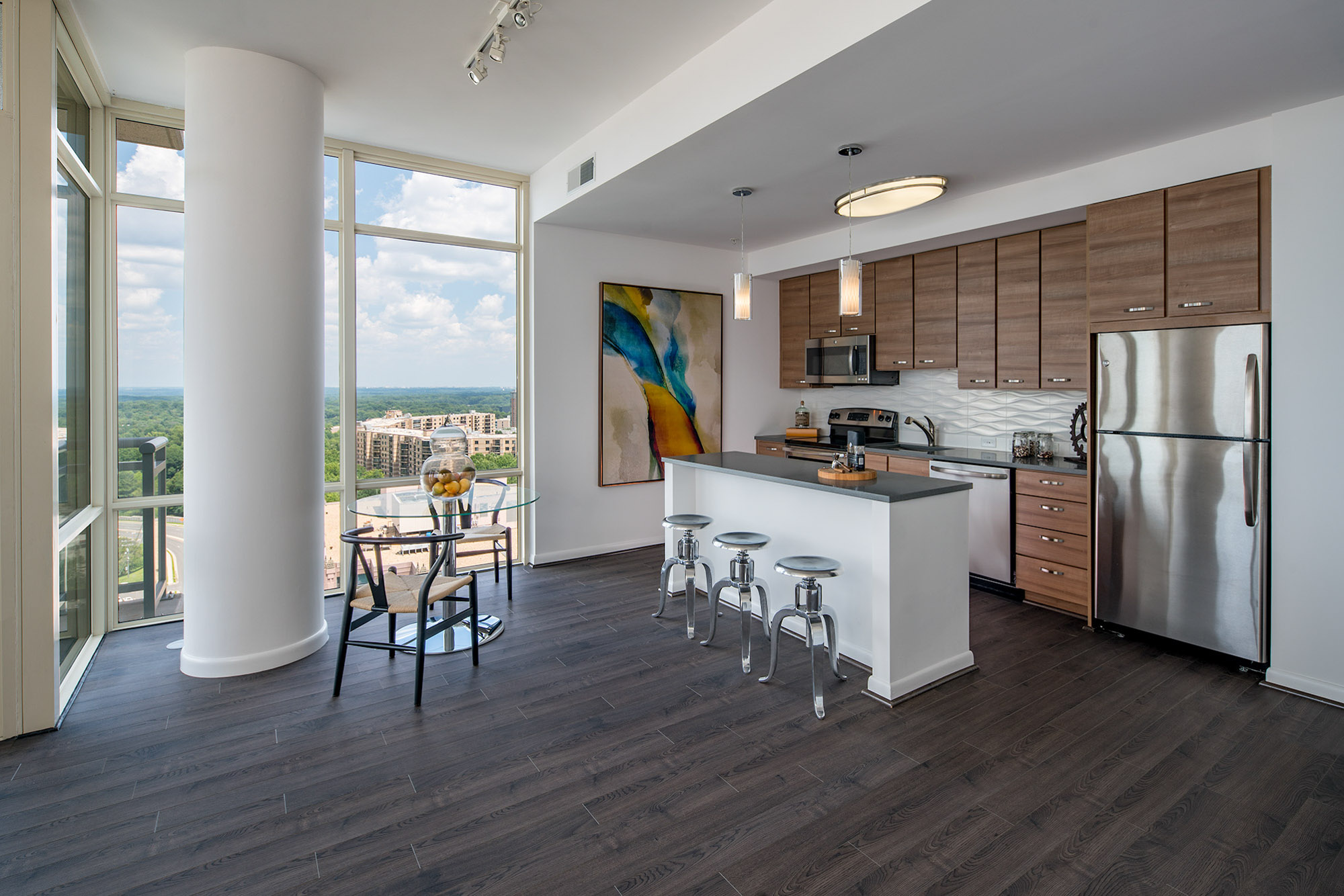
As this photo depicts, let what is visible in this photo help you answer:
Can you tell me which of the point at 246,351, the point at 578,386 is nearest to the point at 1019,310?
the point at 578,386

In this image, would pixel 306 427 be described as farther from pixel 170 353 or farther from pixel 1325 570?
pixel 1325 570

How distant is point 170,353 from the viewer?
12.9 feet

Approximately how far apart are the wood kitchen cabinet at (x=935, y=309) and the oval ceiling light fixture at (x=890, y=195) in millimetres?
924

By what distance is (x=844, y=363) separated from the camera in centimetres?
589

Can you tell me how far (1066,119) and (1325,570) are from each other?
2405 millimetres

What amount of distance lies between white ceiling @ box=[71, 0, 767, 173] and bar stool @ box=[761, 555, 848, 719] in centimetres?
247

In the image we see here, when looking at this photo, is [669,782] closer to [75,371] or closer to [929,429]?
[75,371]

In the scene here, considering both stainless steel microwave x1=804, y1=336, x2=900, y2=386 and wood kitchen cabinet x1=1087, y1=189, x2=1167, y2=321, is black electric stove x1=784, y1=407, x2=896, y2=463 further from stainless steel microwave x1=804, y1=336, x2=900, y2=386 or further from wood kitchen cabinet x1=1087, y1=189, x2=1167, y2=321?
wood kitchen cabinet x1=1087, y1=189, x2=1167, y2=321

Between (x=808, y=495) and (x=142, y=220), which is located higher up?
(x=142, y=220)

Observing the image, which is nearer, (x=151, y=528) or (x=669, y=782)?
(x=669, y=782)

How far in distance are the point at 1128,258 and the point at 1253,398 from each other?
975 millimetres

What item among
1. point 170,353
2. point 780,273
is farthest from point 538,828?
point 780,273

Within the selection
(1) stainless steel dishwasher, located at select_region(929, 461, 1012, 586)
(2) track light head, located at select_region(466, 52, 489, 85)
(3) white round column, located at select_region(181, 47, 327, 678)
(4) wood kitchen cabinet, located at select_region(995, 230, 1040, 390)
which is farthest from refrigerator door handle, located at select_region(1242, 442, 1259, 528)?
(3) white round column, located at select_region(181, 47, 327, 678)

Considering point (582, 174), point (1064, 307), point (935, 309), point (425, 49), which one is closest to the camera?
point (425, 49)
